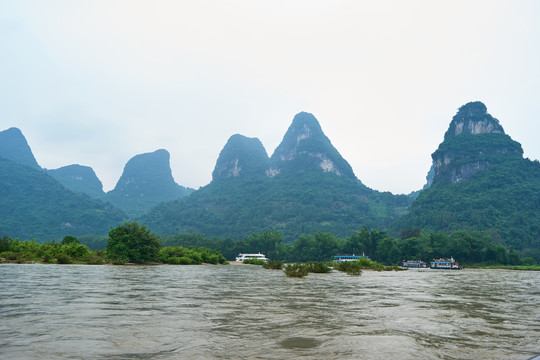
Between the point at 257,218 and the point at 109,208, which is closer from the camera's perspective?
the point at 257,218

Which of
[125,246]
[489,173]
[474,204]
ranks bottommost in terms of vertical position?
[125,246]

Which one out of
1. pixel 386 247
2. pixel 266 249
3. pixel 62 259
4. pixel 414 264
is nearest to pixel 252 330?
pixel 62 259

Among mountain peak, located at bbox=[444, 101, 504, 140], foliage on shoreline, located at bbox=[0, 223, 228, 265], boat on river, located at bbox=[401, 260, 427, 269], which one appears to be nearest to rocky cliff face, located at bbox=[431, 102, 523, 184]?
mountain peak, located at bbox=[444, 101, 504, 140]

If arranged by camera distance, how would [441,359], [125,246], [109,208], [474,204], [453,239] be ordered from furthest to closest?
[109,208] < [474,204] < [453,239] < [125,246] < [441,359]

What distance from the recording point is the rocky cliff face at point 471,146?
15112 cm

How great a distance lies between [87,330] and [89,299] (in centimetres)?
504

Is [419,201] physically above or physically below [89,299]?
above

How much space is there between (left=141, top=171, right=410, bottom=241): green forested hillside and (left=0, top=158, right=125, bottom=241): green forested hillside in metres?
24.2

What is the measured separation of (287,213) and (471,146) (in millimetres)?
87360

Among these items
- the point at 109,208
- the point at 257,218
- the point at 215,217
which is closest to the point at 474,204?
the point at 257,218

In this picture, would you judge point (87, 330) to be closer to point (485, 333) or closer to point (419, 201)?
point (485, 333)

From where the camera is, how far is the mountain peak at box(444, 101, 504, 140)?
168m

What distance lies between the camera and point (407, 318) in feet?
28.8

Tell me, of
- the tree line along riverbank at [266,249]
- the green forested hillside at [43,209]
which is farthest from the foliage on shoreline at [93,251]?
the green forested hillside at [43,209]
